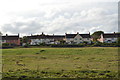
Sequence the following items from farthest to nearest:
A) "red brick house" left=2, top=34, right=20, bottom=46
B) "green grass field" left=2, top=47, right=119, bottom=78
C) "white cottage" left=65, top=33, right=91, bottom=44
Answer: "white cottage" left=65, top=33, right=91, bottom=44
"red brick house" left=2, top=34, right=20, bottom=46
"green grass field" left=2, top=47, right=119, bottom=78

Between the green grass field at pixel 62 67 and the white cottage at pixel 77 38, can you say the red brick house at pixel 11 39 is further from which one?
the green grass field at pixel 62 67

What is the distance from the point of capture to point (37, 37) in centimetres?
10050

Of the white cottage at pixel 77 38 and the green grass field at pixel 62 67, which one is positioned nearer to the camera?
the green grass field at pixel 62 67

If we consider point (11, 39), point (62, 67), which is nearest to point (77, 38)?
point (11, 39)

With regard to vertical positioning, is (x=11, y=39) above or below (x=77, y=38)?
below

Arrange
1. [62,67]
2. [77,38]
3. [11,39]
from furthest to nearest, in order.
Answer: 1. [77,38]
2. [11,39]
3. [62,67]

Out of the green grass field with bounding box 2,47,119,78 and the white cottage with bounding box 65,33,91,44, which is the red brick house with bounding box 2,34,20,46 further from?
the green grass field with bounding box 2,47,119,78

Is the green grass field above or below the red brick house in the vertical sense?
below

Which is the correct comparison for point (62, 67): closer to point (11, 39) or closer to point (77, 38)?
point (11, 39)

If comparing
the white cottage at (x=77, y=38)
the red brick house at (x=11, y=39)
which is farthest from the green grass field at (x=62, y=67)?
the white cottage at (x=77, y=38)

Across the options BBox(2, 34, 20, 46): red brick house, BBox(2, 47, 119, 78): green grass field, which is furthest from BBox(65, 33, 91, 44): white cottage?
BBox(2, 47, 119, 78): green grass field

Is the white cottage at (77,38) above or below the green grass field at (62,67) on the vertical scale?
above

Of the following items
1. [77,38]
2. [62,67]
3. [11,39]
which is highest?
[77,38]

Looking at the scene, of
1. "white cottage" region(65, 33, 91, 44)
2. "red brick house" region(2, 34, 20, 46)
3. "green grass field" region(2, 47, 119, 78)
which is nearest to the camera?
"green grass field" region(2, 47, 119, 78)
